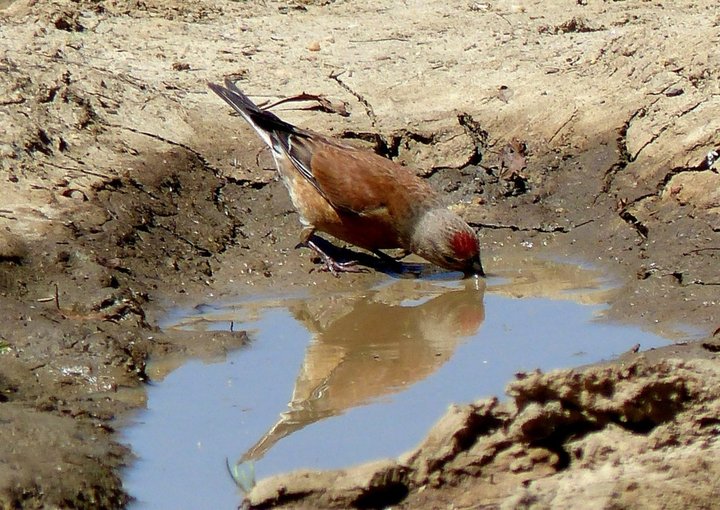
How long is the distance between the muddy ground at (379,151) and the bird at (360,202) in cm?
27

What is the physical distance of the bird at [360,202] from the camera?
7988mm

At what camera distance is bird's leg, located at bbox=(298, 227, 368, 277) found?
7.95 metres

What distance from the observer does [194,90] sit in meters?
9.32

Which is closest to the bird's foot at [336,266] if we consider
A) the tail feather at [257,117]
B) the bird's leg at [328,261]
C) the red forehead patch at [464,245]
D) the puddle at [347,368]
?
the bird's leg at [328,261]

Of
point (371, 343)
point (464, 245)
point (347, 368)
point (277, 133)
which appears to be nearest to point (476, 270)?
point (464, 245)

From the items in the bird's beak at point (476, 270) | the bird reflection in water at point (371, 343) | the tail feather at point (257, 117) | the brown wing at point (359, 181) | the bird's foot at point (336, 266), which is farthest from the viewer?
the tail feather at point (257, 117)

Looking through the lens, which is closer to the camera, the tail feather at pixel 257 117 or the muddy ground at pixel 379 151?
the muddy ground at pixel 379 151

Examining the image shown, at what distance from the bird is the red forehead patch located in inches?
3.4

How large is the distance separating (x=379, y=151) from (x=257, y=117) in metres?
0.94

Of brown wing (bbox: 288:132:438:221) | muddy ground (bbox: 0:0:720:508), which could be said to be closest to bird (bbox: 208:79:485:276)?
brown wing (bbox: 288:132:438:221)

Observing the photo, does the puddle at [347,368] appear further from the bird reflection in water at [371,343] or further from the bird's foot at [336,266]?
the bird's foot at [336,266]

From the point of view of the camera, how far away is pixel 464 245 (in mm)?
7695

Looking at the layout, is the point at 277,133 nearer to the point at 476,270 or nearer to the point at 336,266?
the point at 336,266

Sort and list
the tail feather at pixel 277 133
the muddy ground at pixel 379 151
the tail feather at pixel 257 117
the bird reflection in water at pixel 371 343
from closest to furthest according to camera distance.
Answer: the muddy ground at pixel 379 151
the bird reflection in water at pixel 371 343
the tail feather at pixel 277 133
the tail feather at pixel 257 117
